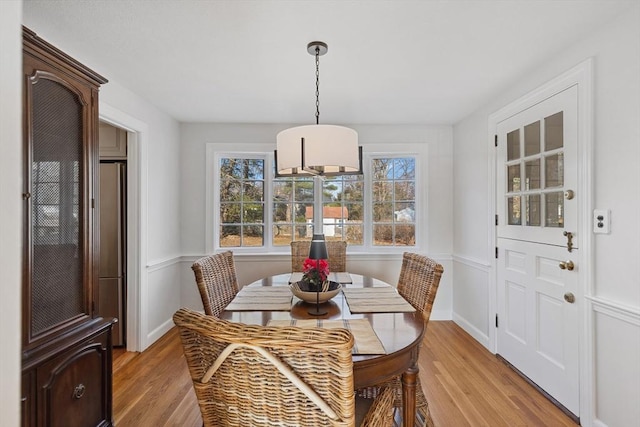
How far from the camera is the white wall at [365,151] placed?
12.7 ft

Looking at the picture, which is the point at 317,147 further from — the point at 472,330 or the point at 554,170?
the point at 472,330

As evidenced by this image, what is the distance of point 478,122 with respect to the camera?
3.31 meters

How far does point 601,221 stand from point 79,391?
2.87 metres

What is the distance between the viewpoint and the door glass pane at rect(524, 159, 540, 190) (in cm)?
247

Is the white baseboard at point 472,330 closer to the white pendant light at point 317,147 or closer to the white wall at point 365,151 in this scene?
the white wall at point 365,151

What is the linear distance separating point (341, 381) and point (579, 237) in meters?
1.89

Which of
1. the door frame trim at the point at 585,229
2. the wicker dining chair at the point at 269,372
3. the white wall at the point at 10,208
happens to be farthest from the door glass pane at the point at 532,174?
the white wall at the point at 10,208

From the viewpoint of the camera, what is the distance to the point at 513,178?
278cm

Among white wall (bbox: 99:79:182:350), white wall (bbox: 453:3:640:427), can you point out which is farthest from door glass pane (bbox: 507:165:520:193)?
white wall (bbox: 99:79:182:350)

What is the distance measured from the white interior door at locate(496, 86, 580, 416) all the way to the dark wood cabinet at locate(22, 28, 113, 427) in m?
2.76

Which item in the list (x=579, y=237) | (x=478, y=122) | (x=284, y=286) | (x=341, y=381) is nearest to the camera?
(x=341, y=381)

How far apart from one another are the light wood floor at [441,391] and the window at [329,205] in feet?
4.47

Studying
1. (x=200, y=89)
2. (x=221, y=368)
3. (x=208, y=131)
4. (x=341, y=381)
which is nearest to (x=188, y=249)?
(x=208, y=131)

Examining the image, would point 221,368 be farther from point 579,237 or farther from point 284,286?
point 579,237
